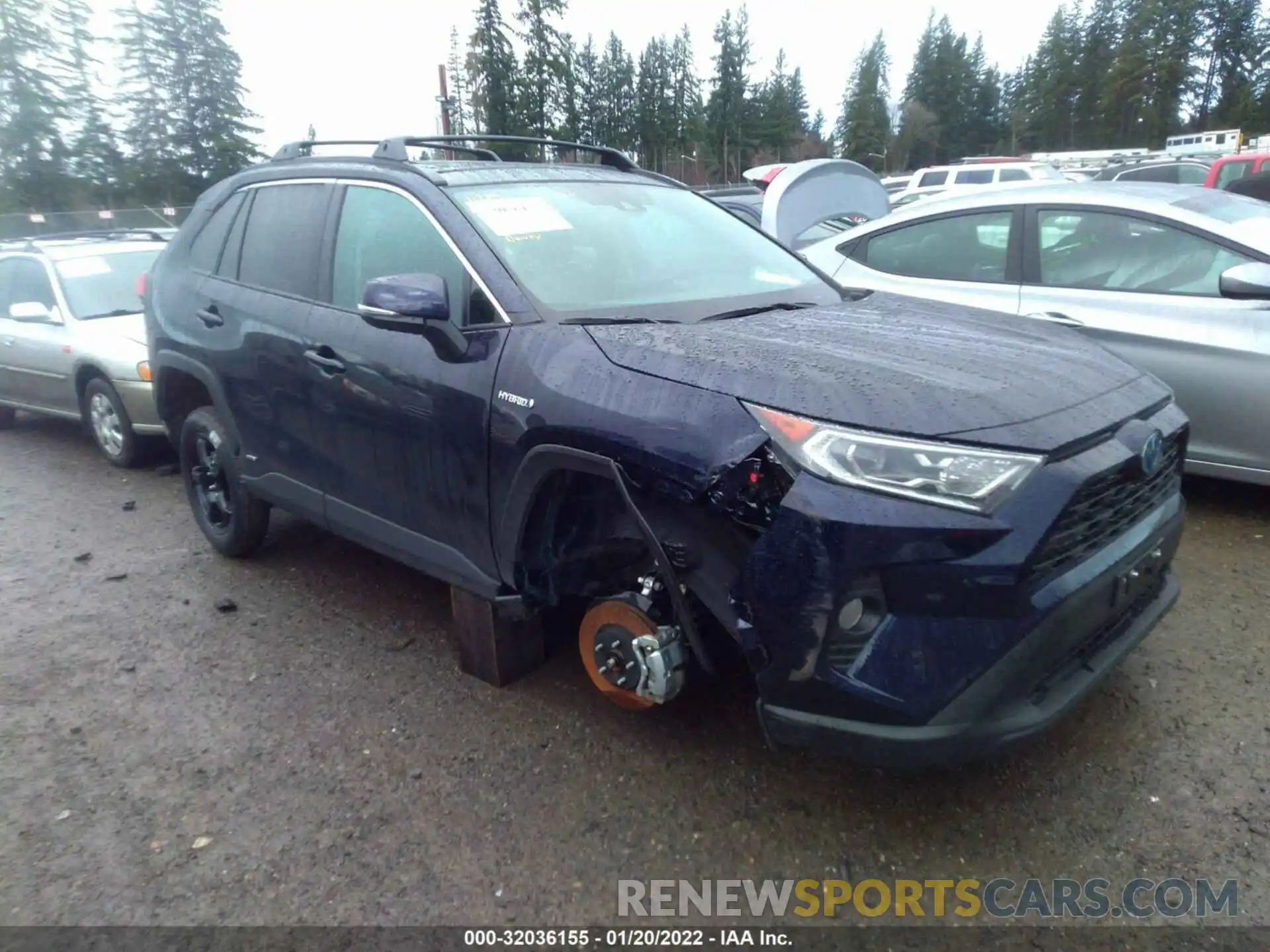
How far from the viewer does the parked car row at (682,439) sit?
2.19 meters

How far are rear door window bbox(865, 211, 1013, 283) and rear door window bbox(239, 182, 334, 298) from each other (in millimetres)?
3321

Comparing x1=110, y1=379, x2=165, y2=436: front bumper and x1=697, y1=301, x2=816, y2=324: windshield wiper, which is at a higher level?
x1=697, y1=301, x2=816, y2=324: windshield wiper

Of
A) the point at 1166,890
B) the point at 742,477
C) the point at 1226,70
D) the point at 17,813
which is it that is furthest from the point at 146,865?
the point at 1226,70

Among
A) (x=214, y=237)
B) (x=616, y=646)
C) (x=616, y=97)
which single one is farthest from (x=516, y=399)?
(x=616, y=97)

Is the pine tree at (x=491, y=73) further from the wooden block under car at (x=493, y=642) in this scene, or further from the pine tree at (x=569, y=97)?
the wooden block under car at (x=493, y=642)

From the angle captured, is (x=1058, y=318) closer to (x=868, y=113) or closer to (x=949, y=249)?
(x=949, y=249)

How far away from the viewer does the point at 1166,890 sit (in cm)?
234

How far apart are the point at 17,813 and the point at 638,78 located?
8096 cm

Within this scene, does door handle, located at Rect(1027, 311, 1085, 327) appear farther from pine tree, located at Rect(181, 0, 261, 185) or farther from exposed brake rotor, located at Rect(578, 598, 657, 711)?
pine tree, located at Rect(181, 0, 261, 185)

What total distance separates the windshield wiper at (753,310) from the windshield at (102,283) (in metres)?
5.64

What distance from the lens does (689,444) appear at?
239 centimetres

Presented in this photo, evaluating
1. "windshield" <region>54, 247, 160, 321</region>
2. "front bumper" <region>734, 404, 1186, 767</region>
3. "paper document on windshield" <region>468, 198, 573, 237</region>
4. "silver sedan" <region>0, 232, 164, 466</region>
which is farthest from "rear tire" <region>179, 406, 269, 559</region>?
"front bumper" <region>734, 404, 1186, 767</region>

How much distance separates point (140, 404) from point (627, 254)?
14.2 ft

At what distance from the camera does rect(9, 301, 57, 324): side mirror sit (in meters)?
6.66
